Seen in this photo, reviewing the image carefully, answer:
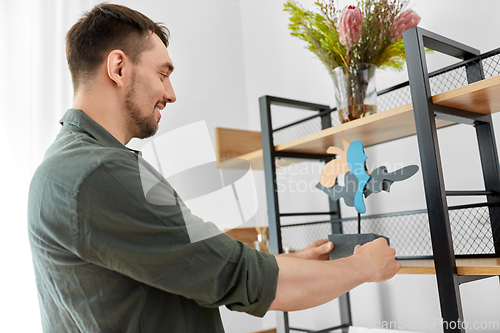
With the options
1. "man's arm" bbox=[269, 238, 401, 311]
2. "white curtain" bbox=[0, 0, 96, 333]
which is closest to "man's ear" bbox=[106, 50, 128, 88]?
"man's arm" bbox=[269, 238, 401, 311]

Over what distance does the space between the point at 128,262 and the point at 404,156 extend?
115 centimetres

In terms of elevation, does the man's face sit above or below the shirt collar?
above

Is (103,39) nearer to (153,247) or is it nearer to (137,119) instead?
(137,119)

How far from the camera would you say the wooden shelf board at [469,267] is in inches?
32.4

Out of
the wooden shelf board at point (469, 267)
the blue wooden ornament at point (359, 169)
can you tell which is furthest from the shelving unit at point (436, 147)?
the blue wooden ornament at point (359, 169)

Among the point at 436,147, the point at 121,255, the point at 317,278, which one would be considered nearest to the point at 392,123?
the point at 436,147

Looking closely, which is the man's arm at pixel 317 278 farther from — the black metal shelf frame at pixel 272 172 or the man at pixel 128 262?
the black metal shelf frame at pixel 272 172

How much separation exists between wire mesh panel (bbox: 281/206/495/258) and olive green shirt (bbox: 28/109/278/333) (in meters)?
0.75

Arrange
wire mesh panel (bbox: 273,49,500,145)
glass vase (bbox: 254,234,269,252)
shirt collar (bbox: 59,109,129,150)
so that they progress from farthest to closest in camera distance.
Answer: glass vase (bbox: 254,234,269,252) < wire mesh panel (bbox: 273,49,500,145) < shirt collar (bbox: 59,109,129,150)

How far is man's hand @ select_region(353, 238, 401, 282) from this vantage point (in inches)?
30.0

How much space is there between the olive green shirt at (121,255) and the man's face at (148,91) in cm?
16

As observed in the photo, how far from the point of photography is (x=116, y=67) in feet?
2.54

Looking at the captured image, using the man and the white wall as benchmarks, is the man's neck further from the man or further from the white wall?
the white wall

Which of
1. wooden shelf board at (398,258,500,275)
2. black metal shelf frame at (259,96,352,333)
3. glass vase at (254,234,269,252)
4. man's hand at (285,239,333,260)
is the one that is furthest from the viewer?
glass vase at (254,234,269,252)
